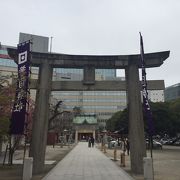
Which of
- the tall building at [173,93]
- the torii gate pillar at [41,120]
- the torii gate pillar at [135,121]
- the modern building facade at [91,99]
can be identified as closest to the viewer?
the torii gate pillar at [41,120]

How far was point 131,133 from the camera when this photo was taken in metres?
17.0

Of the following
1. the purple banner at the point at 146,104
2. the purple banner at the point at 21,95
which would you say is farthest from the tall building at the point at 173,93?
the purple banner at the point at 21,95

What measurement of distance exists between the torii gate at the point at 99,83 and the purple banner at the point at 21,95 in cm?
223

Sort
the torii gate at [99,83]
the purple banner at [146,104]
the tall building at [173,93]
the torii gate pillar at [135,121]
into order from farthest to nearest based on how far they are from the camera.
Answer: the tall building at [173,93]
the torii gate at [99,83]
the torii gate pillar at [135,121]
the purple banner at [146,104]

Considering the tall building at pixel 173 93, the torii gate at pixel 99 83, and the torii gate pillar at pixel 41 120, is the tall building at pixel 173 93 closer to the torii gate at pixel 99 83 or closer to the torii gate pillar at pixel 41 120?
the torii gate at pixel 99 83

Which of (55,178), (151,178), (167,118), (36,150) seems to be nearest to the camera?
(151,178)

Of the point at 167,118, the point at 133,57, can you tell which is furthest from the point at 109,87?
the point at 167,118

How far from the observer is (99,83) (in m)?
17.9

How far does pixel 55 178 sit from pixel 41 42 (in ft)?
326

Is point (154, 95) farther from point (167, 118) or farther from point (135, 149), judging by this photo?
point (135, 149)

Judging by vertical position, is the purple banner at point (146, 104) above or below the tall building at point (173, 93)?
below

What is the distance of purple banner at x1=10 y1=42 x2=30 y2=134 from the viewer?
14.1 m

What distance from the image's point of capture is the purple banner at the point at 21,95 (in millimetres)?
14086

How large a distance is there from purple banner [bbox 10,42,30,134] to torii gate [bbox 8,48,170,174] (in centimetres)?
223
